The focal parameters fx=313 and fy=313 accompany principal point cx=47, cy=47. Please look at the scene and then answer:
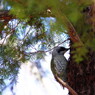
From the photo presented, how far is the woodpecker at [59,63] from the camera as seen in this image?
275cm

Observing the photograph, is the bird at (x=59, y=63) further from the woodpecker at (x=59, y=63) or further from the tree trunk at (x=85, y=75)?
the tree trunk at (x=85, y=75)

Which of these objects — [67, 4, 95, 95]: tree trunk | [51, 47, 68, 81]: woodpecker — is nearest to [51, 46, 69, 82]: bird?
[51, 47, 68, 81]: woodpecker

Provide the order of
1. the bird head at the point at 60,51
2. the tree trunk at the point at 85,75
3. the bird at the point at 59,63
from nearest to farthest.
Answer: the tree trunk at the point at 85,75
the bird at the point at 59,63
the bird head at the point at 60,51

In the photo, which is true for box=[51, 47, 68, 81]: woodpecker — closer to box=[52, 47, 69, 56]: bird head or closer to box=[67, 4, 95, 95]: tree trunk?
box=[52, 47, 69, 56]: bird head

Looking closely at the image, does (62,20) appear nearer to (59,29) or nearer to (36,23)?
(59,29)

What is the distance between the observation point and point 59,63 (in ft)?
9.66

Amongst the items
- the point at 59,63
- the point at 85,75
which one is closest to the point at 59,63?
the point at 59,63

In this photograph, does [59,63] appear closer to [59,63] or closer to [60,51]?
[59,63]

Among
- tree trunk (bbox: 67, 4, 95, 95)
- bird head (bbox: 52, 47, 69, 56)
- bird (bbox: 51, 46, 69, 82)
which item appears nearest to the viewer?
tree trunk (bbox: 67, 4, 95, 95)

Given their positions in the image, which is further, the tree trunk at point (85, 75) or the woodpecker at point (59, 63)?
the woodpecker at point (59, 63)

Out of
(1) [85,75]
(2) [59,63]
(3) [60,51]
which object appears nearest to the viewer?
(1) [85,75]

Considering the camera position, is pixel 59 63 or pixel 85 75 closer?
pixel 85 75

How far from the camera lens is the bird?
2746 millimetres

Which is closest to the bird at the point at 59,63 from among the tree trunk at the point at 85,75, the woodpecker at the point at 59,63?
the woodpecker at the point at 59,63
